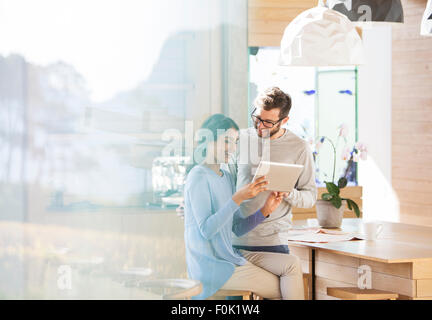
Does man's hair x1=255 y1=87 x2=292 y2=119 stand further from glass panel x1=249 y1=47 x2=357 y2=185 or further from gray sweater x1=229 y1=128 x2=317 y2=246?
glass panel x1=249 y1=47 x2=357 y2=185

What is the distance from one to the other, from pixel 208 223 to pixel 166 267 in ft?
1.14

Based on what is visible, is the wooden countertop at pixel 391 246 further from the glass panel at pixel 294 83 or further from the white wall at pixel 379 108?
the white wall at pixel 379 108

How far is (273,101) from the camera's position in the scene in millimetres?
2684

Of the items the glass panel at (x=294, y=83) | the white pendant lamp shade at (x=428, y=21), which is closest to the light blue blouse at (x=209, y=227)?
the white pendant lamp shade at (x=428, y=21)

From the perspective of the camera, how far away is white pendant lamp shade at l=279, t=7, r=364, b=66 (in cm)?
256

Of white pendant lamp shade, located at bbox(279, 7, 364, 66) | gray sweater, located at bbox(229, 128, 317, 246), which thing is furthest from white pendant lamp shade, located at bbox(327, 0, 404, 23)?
gray sweater, located at bbox(229, 128, 317, 246)

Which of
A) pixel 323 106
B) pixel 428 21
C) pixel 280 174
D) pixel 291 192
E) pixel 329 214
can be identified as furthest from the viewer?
pixel 323 106

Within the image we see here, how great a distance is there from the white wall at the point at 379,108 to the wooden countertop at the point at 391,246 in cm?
233

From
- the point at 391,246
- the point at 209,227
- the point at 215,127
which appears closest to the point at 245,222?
the point at 209,227

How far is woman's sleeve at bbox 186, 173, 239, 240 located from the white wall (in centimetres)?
382

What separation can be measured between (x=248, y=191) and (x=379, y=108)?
149 inches

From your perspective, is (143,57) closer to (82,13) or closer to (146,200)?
(82,13)

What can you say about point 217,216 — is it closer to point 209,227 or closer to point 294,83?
point 209,227

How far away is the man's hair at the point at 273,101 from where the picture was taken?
8.77ft
